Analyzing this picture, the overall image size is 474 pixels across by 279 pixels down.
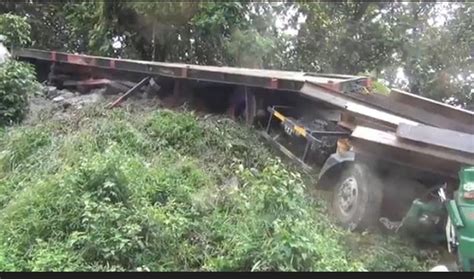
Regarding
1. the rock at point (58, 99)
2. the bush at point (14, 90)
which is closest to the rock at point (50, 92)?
the rock at point (58, 99)

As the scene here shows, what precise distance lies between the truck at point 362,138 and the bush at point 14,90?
7.41ft

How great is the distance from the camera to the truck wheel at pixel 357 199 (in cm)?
402

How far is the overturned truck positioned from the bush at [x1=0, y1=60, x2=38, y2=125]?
6.71ft

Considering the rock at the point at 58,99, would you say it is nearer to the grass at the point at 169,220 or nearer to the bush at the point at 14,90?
the bush at the point at 14,90

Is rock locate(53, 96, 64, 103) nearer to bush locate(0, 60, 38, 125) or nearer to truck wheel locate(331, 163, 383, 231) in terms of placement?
bush locate(0, 60, 38, 125)

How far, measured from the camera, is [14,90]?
745cm

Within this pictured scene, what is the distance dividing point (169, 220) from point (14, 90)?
4.76 meters

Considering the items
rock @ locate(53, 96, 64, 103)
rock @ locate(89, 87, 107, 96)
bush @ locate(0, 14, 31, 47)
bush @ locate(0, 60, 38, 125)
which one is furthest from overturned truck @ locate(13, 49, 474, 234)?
bush @ locate(0, 14, 31, 47)

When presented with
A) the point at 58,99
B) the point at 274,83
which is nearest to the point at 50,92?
the point at 58,99

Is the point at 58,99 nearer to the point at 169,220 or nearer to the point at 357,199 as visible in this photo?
the point at 169,220

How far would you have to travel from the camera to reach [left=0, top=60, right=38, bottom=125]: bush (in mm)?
7336

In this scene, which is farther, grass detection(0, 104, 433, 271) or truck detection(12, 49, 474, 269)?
truck detection(12, 49, 474, 269)

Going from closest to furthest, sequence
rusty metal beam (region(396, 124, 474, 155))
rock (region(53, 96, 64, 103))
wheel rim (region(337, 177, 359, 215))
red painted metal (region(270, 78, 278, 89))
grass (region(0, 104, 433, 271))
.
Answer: grass (region(0, 104, 433, 271)) → rusty metal beam (region(396, 124, 474, 155)) → wheel rim (region(337, 177, 359, 215)) → red painted metal (region(270, 78, 278, 89)) → rock (region(53, 96, 64, 103))

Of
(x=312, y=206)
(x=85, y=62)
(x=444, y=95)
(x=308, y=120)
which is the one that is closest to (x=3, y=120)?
(x=85, y=62)
